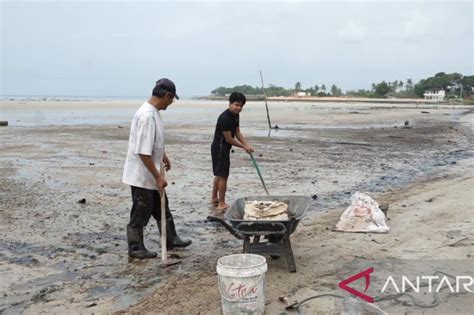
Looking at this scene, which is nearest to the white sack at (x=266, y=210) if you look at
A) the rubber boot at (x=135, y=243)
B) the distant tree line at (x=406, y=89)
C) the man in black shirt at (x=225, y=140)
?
the rubber boot at (x=135, y=243)

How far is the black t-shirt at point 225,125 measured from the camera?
754 centimetres

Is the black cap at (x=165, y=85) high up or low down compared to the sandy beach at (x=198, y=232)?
up

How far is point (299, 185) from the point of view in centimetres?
1017

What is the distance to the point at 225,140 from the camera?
25.3ft

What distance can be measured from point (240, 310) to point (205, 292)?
2.56 feet

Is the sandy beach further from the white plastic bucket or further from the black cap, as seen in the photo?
the black cap

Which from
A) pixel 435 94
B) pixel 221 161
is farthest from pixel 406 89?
pixel 221 161

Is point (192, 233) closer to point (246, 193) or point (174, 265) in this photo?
point (174, 265)

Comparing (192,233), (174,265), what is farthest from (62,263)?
(192,233)

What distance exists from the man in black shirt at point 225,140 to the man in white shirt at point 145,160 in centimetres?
191

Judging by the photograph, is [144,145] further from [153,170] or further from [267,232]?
[267,232]

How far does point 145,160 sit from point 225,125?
2.49 meters

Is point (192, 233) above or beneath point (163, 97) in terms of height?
beneath

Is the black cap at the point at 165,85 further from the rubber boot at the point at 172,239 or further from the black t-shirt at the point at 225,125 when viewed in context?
the black t-shirt at the point at 225,125
